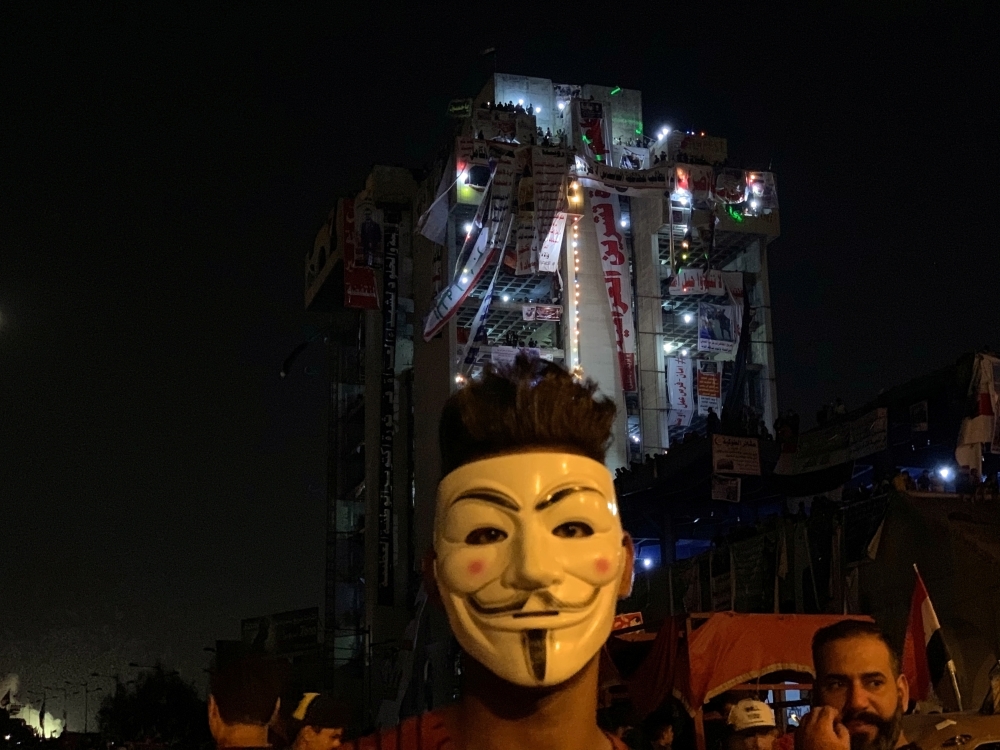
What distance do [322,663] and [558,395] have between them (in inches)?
2178

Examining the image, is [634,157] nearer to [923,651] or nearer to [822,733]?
[923,651]

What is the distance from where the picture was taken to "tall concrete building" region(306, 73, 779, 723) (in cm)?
3994

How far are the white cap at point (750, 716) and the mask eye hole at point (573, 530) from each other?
3.37 meters

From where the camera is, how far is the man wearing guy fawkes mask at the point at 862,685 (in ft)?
13.5

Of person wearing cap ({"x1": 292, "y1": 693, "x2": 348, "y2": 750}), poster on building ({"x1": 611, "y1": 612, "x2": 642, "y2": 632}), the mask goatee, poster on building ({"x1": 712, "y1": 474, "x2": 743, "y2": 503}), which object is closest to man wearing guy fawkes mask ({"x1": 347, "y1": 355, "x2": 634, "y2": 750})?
the mask goatee

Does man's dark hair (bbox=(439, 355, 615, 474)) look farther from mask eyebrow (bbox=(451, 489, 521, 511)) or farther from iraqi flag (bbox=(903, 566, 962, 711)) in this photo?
iraqi flag (bbox=(903, 566, 962, 711))

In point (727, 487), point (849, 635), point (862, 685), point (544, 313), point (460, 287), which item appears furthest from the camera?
point (544, 313)

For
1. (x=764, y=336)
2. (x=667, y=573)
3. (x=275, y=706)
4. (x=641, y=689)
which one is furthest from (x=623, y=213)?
(x=275, y=706)

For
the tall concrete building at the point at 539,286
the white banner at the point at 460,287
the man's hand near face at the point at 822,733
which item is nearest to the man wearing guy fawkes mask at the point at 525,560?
the man's hand near face at the point at 822,733

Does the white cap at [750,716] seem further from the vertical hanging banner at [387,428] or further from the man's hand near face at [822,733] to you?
the vertical hanging banner at [387,428]

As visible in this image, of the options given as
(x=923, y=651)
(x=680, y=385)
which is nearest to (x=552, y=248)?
(x=680, y=385)

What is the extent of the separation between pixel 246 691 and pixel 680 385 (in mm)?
37875

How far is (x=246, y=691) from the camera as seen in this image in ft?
15.2

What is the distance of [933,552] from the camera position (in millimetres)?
14219
